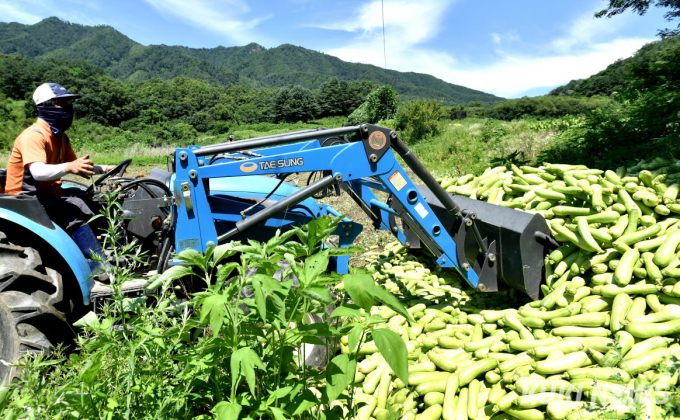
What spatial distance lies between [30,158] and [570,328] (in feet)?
15.0

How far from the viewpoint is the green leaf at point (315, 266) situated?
1.51 m

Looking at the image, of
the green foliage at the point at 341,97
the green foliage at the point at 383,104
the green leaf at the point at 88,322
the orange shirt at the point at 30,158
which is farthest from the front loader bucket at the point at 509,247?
Result: the green foliage at the point at 341,97

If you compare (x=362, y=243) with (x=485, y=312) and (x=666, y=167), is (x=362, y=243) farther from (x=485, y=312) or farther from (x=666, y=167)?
(x=666, y=167)

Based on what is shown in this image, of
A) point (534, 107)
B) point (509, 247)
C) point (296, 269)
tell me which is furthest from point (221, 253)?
point (534, 107)

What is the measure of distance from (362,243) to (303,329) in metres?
5.39

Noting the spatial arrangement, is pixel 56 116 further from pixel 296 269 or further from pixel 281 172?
pixel 296 269

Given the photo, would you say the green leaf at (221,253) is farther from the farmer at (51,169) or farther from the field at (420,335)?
the farmer at (51,169)

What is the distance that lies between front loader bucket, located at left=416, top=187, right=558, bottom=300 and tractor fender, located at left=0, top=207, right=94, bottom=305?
340 centimetres

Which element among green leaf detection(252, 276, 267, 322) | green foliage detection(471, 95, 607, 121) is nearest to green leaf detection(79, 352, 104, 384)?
green leaf detection(252, 276, 267, 322)

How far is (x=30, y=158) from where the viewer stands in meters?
3.55

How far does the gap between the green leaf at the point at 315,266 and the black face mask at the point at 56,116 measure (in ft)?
11.5

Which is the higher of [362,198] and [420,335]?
[362,198]

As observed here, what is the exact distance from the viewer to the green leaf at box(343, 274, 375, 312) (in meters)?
1.37

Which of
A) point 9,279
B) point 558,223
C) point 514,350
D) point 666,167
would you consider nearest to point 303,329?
point 514,350
